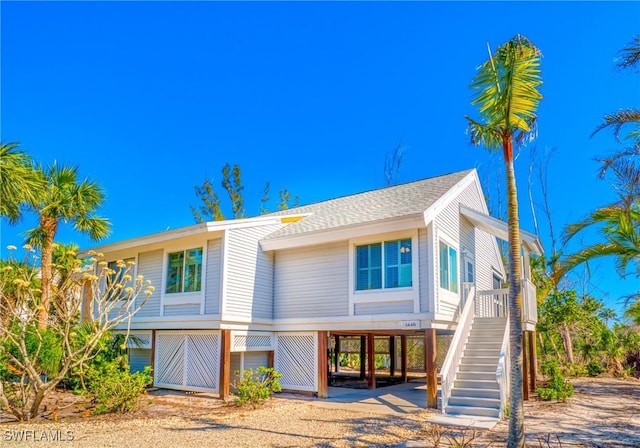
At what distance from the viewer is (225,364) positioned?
1319 centimetres

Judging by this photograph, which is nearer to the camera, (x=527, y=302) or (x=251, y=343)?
(x=527, y=302)

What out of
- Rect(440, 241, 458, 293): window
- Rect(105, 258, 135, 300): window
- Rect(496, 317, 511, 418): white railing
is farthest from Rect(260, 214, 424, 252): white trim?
Rect(105, 258, 135, 300): window

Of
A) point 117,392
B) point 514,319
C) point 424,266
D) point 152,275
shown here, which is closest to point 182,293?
point 152,275

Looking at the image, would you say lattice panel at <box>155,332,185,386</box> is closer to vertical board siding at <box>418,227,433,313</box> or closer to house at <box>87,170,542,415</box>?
house at <box>87,170,542,415</box>

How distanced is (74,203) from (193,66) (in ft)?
64.1

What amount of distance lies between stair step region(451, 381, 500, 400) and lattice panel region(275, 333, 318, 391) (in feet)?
13.5

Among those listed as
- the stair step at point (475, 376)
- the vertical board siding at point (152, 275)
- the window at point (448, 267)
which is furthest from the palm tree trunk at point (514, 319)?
the vertical board siding at point (152, 275)

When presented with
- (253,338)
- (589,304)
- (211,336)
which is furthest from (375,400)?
(589,304)

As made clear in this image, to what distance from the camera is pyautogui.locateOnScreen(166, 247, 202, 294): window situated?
14641mm

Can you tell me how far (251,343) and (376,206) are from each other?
215 inches

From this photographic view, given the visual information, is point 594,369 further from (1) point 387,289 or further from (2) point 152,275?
(2) point 152,275

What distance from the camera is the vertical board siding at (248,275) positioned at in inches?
542

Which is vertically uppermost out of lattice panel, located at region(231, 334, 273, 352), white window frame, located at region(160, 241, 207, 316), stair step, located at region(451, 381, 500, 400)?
white window frame, located at region(160, 241, 207, 316)

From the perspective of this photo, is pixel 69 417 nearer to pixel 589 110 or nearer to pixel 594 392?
pixel 594 392
